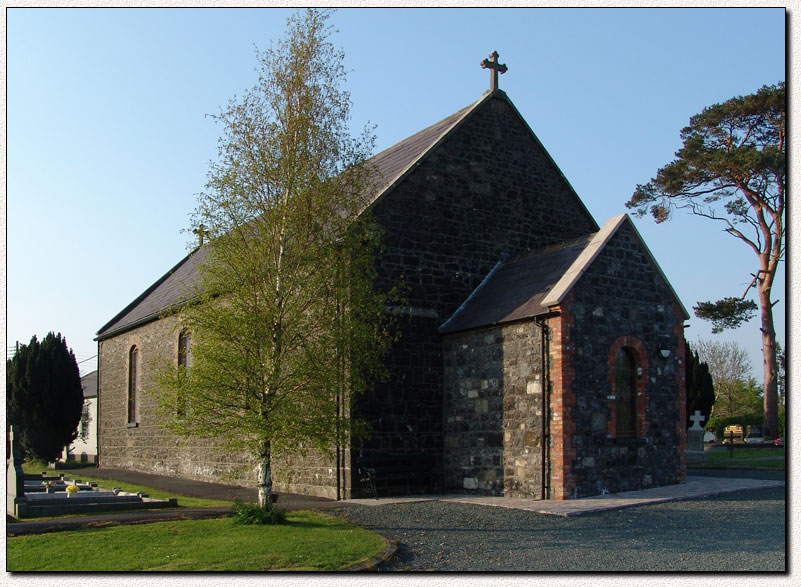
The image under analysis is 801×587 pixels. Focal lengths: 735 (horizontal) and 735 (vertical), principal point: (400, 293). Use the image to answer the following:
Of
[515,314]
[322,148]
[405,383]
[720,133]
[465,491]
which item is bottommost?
[465,491]

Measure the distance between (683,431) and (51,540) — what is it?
13470 millimetres

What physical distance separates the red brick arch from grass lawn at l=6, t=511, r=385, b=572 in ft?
22.1

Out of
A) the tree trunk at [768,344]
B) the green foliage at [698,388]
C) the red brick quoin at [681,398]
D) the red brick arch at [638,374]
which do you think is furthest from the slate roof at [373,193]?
the green foliage at [698,388]

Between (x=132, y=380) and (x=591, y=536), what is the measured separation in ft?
75.4

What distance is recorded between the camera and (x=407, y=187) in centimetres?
1820

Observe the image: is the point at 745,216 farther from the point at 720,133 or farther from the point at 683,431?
the point at 683,431

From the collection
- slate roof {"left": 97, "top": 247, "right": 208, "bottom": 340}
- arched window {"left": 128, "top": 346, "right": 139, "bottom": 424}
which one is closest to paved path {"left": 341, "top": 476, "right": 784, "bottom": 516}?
slate roof {"left": 97, "top": 247, "right": 208, "bottom": 340}

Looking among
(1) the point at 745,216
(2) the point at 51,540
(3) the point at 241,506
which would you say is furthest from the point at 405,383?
(1) the point at 745,216

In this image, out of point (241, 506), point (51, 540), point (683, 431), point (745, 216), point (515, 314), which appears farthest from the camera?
point (745, 216)

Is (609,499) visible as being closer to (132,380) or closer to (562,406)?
(562,406)

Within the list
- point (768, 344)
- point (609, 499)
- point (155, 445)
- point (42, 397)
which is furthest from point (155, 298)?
point (768, 344)

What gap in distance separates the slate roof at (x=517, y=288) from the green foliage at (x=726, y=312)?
1396 centimetres

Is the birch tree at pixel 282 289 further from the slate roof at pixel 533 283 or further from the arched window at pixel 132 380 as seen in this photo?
the arched window at pixel 132 380

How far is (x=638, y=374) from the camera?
54.3ft
